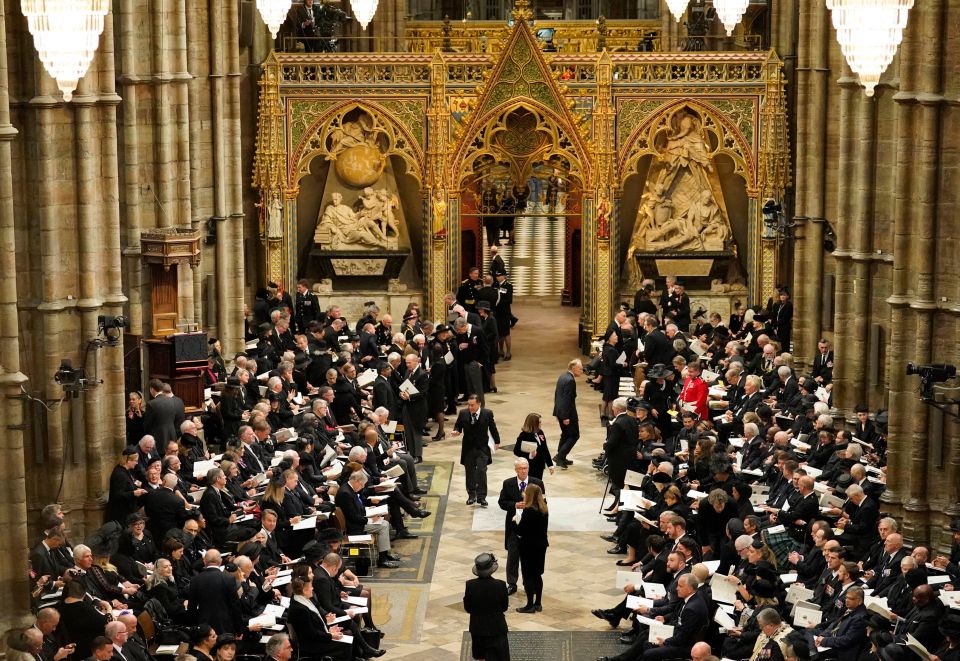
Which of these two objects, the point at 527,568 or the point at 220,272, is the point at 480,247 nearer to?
the point at 220,272

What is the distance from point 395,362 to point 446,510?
334 cm

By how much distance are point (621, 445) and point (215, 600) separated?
770cm

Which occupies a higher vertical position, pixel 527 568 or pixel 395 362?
pixel 395 362

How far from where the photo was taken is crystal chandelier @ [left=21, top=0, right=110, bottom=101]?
1600 cm

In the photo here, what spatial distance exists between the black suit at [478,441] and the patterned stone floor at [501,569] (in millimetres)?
482

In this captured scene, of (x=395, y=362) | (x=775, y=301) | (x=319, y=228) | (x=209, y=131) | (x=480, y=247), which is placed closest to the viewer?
(x=395, y=362)

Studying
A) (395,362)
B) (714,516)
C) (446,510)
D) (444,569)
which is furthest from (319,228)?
(714,516)

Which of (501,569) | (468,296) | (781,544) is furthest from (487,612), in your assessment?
(468,296)

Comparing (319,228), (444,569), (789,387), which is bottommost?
(444,569)

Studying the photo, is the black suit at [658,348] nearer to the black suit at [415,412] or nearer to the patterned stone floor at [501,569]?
the patterned stone floor at [501,569]

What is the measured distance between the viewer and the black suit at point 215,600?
52.9 feet

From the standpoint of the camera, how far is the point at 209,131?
28.1 meters

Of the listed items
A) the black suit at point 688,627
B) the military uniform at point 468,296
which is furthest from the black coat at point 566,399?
the black suit at point 688,627

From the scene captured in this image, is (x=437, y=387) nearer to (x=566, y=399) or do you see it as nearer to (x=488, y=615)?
(x=566, y=399)
